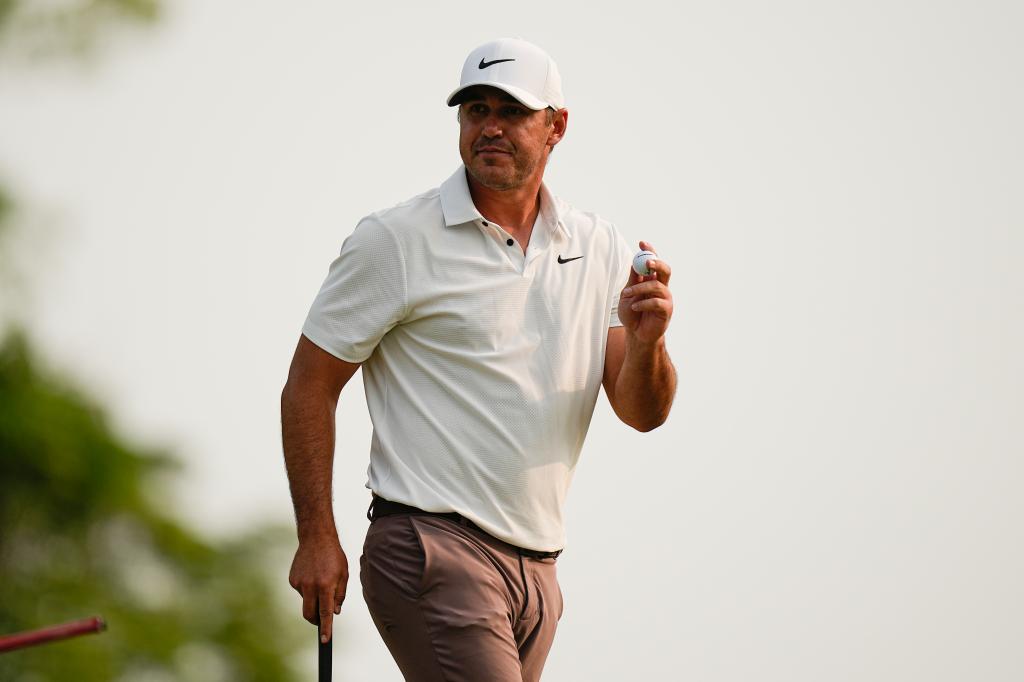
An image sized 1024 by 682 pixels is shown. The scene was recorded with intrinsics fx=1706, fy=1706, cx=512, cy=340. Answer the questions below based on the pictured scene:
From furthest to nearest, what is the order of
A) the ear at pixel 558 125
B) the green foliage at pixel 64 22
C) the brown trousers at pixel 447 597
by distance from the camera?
the green foliage at pixel 64 22
the ear at pixel 558 125
the brown trousers at pixel 447 597

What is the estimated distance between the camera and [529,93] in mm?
3881

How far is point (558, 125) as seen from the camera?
4113 millimetres

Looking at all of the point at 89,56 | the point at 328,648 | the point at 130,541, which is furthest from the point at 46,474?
the point at 328,648

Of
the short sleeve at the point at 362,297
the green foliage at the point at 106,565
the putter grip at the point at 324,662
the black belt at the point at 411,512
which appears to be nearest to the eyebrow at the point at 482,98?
the short sleeve at the point at 362,297

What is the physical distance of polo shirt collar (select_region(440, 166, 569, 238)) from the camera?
12.7ft

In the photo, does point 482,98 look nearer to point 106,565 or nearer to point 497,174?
point 497,174

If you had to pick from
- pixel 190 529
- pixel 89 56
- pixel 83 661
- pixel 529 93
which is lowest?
pixel 83 661

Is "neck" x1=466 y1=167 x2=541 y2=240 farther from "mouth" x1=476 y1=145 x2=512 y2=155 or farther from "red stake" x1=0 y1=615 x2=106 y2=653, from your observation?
"red stake" x1=0 y1=615 x2=106 y2=653

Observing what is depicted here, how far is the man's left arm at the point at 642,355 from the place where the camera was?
370cm

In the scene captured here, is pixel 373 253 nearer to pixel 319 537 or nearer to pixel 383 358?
pixel 383 358

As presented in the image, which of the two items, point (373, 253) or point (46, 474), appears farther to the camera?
point (46, 474)

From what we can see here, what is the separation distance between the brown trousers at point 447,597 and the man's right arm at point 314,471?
4.0 inches

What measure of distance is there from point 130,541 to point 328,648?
19.8ft

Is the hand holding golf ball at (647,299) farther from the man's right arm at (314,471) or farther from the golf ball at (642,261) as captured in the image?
the man's right arm at (314,471)
